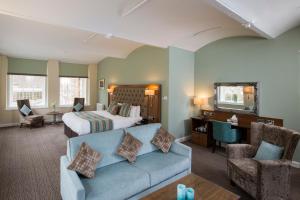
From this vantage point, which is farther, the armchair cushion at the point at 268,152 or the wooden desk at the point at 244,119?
the wooden desk at the point at 244,119

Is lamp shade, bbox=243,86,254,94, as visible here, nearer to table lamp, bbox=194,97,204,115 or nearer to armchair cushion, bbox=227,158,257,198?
table lamp, bbox=194,97,204,115

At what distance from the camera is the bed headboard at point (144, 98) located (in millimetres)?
5312

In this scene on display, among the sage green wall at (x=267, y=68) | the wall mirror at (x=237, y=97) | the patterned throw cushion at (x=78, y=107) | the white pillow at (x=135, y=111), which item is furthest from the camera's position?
the patterned throw cushion at (x=78, y=107)

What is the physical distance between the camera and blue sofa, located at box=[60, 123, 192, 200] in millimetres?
1971

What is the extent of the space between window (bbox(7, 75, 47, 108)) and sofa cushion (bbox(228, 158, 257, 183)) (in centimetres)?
818

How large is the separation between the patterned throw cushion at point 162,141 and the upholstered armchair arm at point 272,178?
4.61 feet

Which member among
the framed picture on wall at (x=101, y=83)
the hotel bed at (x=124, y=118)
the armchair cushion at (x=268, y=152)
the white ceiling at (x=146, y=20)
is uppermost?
the white ceiling at (x=146, y=20)

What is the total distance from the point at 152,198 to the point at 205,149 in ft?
10.6

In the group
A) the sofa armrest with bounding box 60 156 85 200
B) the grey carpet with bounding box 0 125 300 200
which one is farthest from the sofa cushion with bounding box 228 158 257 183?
the sofa armrest with bounding box 60 156 85 200

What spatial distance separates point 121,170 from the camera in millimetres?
2404

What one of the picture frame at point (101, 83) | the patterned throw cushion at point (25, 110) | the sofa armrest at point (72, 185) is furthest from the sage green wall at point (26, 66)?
the sofa armrest at point (72, 185)

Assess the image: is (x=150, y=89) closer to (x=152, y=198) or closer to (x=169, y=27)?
(x=169, y=27)

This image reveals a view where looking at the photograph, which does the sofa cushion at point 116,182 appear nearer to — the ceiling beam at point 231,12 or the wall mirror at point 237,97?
the ceiling beam at point 231,12

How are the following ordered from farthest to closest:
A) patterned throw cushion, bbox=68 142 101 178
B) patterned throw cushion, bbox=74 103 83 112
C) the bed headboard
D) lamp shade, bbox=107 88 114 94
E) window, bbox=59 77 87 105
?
window, bbox=59 77 87 105
patterned throw cushion, bbox=74 103 83 112
lamp shade, bbox=107 88 114 94
the bed headboard
patterned throw cushion, bbox=68 142 101 178
